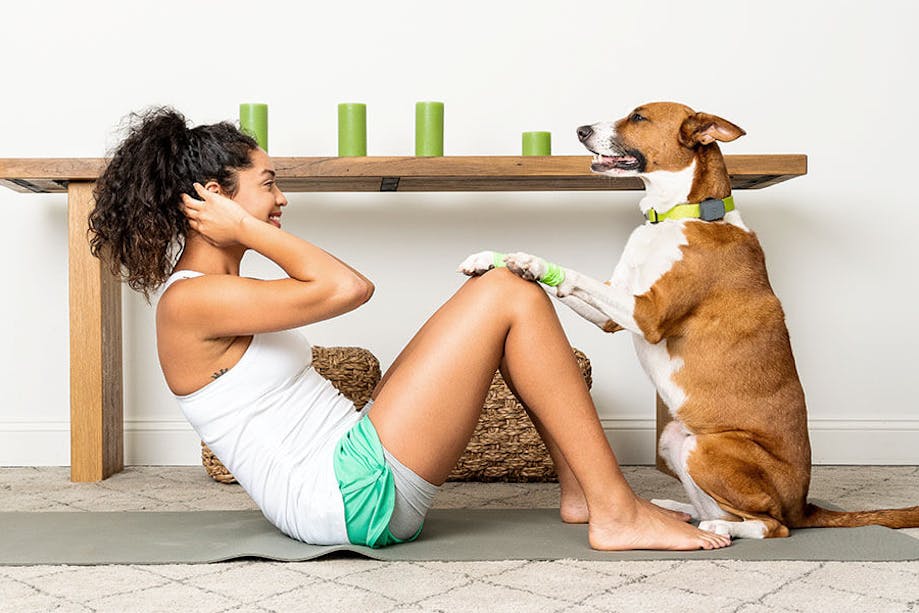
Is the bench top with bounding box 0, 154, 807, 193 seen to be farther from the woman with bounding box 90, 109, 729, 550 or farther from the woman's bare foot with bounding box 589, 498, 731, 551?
the woman's bare foot with bounding box 589, 498, 731, 551

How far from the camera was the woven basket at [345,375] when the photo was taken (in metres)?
2.95

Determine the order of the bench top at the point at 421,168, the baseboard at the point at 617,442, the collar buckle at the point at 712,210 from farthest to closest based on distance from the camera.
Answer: the baseboard at the point at 617,442 < the bench top at the point at 421,168 < the collar buckle at the point at 712,210

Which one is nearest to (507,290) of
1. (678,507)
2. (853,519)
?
(678,507)

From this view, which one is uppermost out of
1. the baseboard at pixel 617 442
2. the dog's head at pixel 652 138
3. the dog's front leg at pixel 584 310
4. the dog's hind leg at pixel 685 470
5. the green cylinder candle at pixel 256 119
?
the green cylinder candle at pixel 256 119

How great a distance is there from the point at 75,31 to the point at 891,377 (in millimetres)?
2882

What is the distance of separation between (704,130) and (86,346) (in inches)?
70.1

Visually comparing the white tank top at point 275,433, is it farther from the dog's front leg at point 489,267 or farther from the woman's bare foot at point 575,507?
the woman's bare foot at point 575,507

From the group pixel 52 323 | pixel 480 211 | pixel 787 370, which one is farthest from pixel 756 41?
pixel 52 323

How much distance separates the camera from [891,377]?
3.41 meters

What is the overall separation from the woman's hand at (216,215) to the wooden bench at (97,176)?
0.88m

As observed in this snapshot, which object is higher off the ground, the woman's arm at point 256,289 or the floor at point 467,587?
the woman's arm at point 256,289

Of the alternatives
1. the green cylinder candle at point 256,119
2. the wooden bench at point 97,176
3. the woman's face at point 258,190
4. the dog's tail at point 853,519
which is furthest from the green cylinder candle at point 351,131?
the dog's tail at point 853,519

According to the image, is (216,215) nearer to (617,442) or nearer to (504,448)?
(504,448)

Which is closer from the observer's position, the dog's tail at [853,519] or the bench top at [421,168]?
the dog's tail at [853,519]
